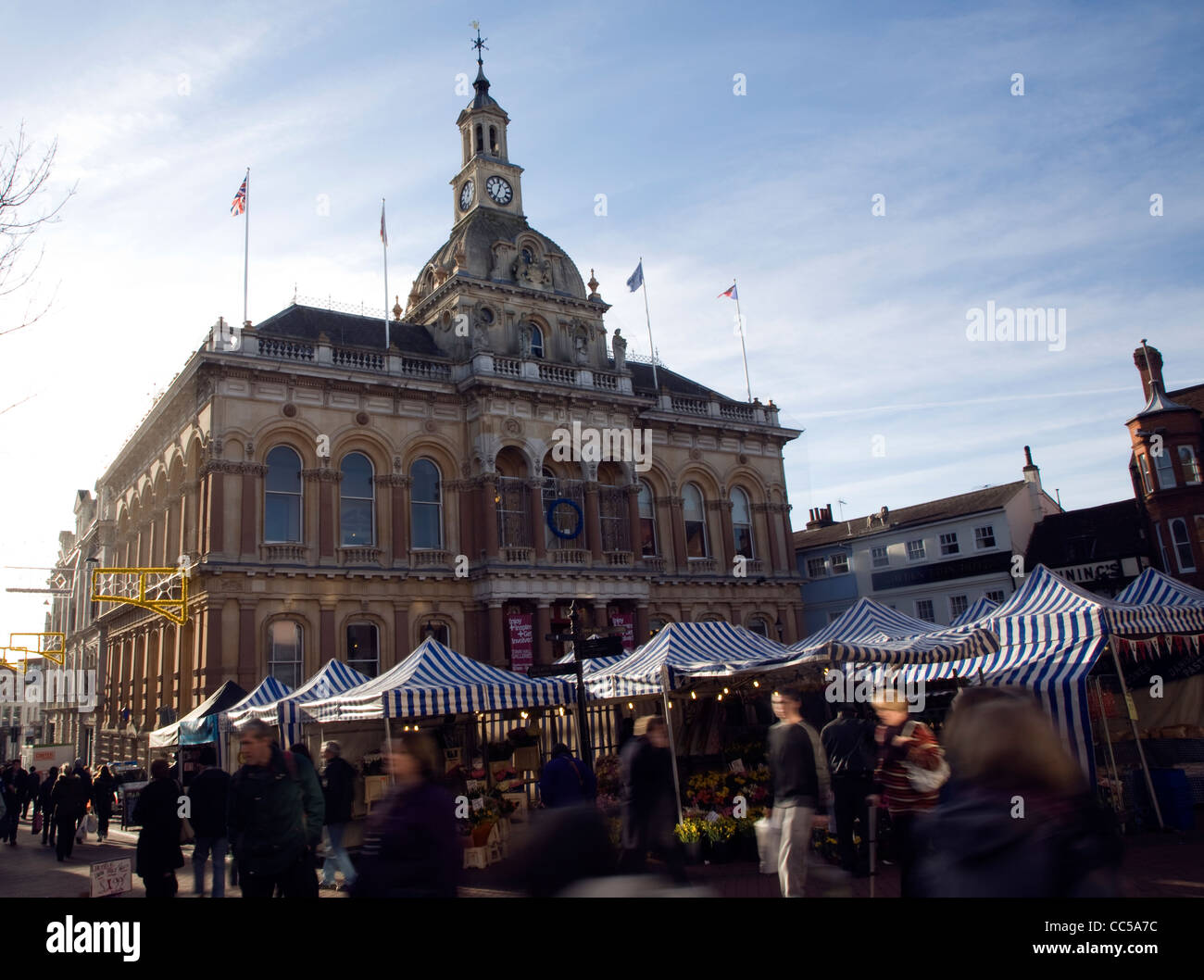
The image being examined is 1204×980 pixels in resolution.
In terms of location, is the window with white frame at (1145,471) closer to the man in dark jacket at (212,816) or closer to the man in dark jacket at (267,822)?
the man in dark jacket at (212,816)

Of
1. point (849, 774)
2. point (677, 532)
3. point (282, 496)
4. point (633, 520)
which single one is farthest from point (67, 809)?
point (677, 532)

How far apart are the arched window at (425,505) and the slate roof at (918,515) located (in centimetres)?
2185

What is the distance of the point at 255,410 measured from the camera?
1129 inches

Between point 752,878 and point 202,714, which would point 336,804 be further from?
point 202,714

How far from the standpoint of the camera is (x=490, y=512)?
3080cm

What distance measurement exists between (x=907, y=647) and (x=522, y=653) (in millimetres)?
16865

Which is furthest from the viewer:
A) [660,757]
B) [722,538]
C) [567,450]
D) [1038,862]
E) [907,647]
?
[722,538]

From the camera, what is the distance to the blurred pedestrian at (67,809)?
18.2m

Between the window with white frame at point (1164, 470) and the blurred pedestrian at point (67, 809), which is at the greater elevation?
the window with white frame at point (1164, 470)

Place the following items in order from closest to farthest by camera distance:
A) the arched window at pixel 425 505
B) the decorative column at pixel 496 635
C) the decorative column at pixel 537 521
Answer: the decorative column at pixel 496 635, the arched window at pixel 425 505, the decorative column at pixel 537 521

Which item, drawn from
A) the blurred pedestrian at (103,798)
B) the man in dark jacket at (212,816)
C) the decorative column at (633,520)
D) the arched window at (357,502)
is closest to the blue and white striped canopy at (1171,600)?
the man in dark jacket at (212,816)

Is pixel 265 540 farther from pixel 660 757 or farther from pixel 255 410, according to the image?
pixel 660 757

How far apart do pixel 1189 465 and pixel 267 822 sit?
3861cm
